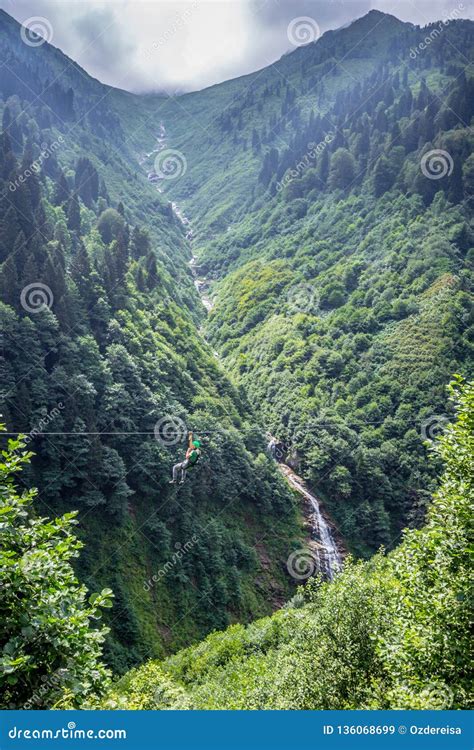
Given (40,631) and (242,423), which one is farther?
(242,423)

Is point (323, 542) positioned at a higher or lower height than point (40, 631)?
lower

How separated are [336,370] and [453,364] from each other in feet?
71.7

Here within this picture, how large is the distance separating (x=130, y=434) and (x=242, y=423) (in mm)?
35658

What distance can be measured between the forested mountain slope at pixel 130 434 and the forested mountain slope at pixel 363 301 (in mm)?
14668

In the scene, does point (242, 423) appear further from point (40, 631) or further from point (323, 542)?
point (40, 631)

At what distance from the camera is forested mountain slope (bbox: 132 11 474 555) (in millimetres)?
89688

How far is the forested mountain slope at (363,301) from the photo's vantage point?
3531 inches

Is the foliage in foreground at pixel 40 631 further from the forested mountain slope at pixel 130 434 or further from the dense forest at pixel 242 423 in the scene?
the forested mountain slope at pixel 130 434

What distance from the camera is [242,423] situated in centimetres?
8575

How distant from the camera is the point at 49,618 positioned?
40.6ft

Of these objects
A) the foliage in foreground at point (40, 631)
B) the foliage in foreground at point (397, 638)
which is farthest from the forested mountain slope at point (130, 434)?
the foliage in foreground at point (40, 631)

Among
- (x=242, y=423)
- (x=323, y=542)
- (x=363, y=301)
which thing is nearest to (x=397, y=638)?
(x=323, y=542)

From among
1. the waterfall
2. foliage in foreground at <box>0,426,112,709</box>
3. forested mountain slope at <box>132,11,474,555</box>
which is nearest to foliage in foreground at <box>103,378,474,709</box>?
foliage in foreground at <box>0,426,112,709</box>

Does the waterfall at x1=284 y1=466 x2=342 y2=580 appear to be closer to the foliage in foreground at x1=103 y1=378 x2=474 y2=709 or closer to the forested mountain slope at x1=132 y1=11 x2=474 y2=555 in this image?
the forested mountain slope at x1=132 y1=11 x2=474 y2=555
